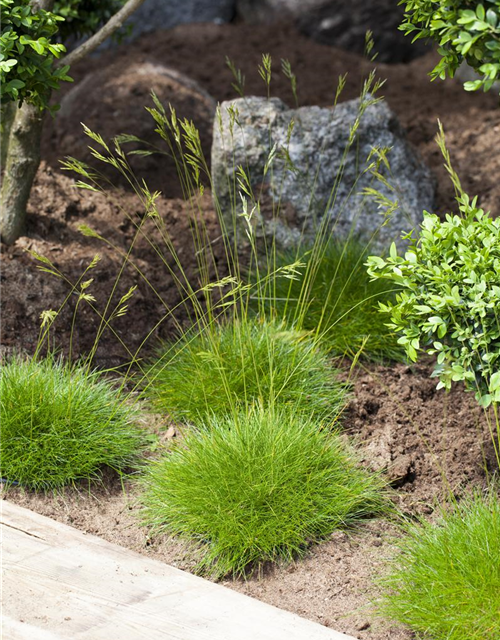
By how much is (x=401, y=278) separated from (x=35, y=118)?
2.28 metres

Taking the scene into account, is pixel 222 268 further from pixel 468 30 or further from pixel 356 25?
pixel 356 25

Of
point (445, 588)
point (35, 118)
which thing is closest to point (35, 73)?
point (35, 118)

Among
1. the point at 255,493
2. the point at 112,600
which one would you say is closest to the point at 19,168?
the point at 255,493

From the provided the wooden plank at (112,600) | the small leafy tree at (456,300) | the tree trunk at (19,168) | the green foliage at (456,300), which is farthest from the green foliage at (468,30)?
the tree trunk at (19,168)

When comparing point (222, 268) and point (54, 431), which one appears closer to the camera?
point (54, 431)

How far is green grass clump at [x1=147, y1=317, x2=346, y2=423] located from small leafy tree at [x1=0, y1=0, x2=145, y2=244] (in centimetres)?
129

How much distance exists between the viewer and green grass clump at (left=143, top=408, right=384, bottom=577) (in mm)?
2750

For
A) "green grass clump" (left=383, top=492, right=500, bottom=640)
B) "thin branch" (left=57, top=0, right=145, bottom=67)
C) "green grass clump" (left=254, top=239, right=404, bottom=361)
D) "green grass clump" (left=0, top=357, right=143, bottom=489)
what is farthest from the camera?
"thin branch" (left=57, top=0, right=145, bottom=67)

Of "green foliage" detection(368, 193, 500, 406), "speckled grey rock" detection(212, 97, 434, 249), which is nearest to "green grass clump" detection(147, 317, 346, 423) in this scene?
"green foliage" detection(368, 193, 500, 406)

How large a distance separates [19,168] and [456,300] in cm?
252

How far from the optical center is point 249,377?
3430 mm

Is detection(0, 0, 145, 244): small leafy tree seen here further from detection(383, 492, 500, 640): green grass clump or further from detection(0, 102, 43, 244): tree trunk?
detection(383, 492, 500, 640): green grass clump

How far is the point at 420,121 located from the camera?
6.17 m

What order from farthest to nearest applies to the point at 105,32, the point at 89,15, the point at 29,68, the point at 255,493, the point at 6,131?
the point at 89,15 < the point at 6,131 < the point at 105,32 < the point at 29,68 < the point at 255,493
